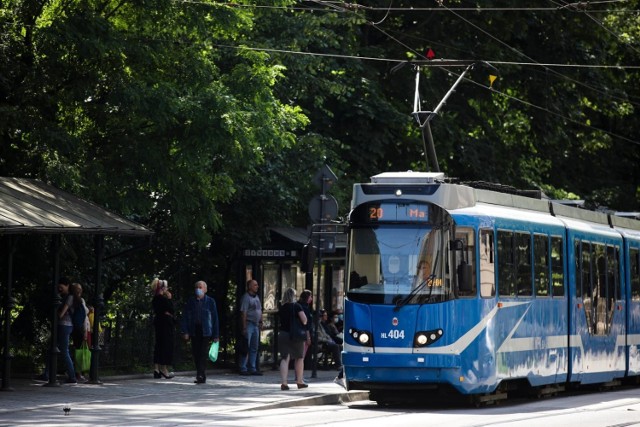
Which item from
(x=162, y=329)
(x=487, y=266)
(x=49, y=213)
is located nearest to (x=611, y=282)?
(x=487, y=266)

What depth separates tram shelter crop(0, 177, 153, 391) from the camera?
19.2m

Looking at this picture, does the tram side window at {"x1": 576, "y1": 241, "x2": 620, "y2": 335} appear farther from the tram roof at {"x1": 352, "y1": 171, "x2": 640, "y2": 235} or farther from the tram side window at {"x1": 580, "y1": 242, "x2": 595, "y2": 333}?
the tram roof at {"x1": 352, "y1": 171, "x2": 640, "y2": 235}

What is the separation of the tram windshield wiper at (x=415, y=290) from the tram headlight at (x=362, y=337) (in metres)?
0.55

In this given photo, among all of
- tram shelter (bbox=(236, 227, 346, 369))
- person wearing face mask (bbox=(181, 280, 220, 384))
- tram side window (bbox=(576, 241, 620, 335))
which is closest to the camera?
person wearing face mask (bbox=(181, 280, 220, 384))

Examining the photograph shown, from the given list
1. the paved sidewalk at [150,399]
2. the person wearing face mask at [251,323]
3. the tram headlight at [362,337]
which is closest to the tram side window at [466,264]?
the tram headlight at [362,337]

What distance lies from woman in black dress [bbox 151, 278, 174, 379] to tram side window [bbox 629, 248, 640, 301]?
27.9 ft

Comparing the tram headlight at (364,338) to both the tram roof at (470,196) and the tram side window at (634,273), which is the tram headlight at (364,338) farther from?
the tram side window at (634,273)

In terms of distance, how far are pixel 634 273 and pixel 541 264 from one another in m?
5.49

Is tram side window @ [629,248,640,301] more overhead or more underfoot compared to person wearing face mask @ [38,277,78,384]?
more overhead

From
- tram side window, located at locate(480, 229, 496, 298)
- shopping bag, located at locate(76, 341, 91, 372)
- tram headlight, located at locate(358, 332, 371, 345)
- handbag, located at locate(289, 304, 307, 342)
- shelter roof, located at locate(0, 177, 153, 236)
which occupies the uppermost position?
shelter roof, located at locate(0, 177, 153, 236)

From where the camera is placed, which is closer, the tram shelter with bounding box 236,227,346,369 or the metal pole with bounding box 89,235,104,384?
the metal pole with bounding box 89,235,104,384

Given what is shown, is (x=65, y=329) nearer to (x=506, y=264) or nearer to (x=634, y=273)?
(x=506, y=264)

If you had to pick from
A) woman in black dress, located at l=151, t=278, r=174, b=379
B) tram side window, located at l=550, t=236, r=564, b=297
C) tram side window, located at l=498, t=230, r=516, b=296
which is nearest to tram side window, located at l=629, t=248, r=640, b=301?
tram side window, located at l=550, t=236, r=564, b=297

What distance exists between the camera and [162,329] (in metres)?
24.2
